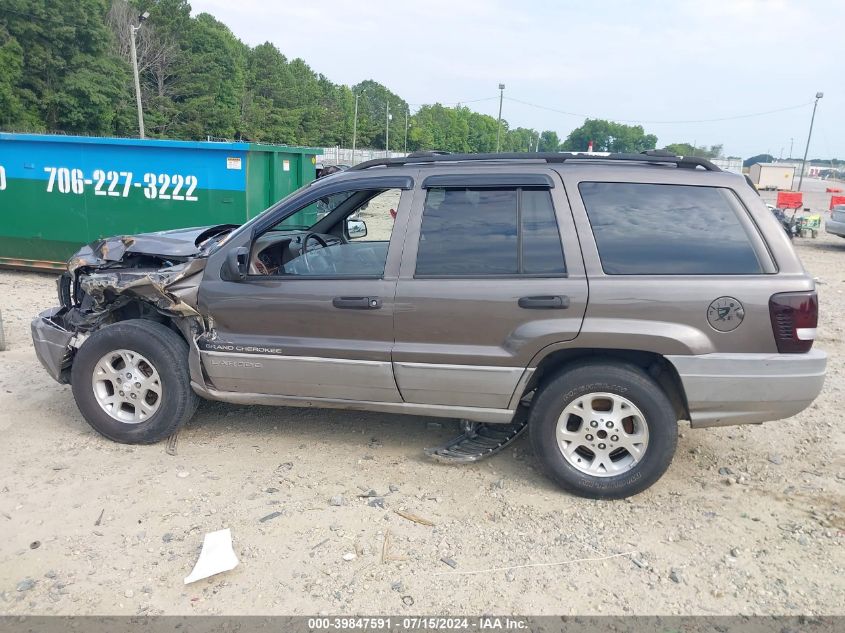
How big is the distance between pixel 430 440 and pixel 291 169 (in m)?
6.50

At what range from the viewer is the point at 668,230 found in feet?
12.0

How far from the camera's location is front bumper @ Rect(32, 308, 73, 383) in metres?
4.54

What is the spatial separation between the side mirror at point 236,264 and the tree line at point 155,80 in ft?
108

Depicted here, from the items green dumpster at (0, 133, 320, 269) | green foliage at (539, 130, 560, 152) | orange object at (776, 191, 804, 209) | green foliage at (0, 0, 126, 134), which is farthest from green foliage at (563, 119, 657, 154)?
green dumpster at (0, 133, 320, 269)

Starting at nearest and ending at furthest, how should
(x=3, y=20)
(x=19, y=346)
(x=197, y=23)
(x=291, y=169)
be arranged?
(x=19, y=346) < (x=291, y=169) < (x=3, y=20) < (x=197, y=23)

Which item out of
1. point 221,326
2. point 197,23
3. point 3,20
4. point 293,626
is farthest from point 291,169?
point 197,23

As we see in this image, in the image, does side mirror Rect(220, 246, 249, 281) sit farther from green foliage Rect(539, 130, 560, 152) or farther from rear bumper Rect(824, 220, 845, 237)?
green foliage Rect(539, 130, 560, 152)

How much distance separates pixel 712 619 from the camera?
2908mm

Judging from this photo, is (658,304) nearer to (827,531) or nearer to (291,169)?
(827,531)

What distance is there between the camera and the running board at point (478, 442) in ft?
13.8

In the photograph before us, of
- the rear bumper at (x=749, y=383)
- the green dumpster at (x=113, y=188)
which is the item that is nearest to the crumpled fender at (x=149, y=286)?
the rear bumper at (x=749, y=383)

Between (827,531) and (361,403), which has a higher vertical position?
(361,403)

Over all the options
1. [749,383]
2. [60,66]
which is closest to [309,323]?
[749,383]

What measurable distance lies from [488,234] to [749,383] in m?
1.58
